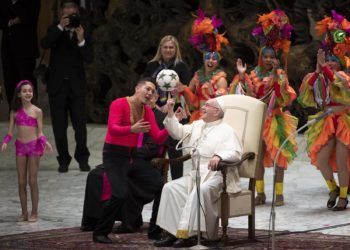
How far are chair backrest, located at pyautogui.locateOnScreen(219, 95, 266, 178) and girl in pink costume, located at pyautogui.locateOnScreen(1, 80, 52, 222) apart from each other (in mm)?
1769

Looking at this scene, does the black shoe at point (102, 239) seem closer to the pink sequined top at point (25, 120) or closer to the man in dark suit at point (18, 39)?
the pink sequined top at point (25, 120)

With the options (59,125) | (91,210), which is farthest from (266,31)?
(59,125)

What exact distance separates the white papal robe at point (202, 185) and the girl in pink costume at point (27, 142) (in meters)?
1.56

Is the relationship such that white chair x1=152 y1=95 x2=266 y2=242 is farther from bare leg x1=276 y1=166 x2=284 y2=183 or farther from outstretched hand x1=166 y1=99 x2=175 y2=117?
bare leg x1=276 y1=166 x2=284 y2=183

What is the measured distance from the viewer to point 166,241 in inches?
412

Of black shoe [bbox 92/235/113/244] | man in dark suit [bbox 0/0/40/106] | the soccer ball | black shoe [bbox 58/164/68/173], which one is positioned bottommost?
black shoe [bbox 92/235/113/244]

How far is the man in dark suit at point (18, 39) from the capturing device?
16422 mm

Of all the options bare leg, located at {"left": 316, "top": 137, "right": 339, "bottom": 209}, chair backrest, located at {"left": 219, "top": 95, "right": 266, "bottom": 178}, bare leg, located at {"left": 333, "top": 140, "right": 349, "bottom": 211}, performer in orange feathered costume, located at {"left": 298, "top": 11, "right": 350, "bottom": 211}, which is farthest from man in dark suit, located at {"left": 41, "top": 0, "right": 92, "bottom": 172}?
chair backrest, located at {"left": 219, "top": 95, "right": 266, "bottom": 178}

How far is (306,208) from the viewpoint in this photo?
12375 mm

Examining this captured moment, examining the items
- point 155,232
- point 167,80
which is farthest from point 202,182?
point 167,80

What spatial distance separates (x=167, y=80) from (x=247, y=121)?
132 centimetres

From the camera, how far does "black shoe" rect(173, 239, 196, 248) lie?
10.4 meters

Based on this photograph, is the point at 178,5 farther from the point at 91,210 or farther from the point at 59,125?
the point at 91,210

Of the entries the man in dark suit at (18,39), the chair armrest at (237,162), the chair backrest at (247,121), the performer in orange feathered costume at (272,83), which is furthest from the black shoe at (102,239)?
the man in dark suit at (18,39)
